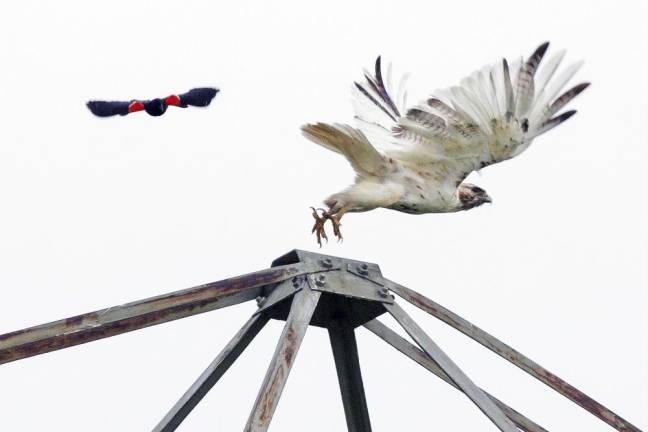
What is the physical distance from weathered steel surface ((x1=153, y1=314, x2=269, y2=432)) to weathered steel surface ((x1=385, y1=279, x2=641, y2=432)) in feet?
3.14

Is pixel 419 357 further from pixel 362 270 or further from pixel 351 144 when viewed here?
pixel 351 144

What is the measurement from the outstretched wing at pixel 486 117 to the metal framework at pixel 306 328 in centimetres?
224

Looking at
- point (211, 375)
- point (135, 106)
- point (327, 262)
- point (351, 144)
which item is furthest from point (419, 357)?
point (135, 106)

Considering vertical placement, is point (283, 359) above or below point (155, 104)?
below

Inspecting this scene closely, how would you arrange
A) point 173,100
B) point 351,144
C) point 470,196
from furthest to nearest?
point 470,196 → point 351,144 → point 173,100

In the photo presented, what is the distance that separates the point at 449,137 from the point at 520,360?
2425 mm

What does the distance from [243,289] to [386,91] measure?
483cm

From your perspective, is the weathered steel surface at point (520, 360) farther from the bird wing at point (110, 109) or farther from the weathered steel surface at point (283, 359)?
the bird wing at point (110, 109)

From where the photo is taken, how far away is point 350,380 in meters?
8.86

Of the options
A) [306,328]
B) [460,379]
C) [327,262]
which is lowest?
[460,379]

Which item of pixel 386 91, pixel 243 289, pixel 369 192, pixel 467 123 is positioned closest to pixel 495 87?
pixel 467 123

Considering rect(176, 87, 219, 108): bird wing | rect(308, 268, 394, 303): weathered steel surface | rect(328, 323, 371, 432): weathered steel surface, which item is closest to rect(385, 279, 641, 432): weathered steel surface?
rect(308, 268, 394, 303): weathered steel surface

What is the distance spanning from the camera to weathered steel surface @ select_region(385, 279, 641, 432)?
8.89 metres

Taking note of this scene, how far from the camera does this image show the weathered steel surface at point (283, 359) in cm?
758
